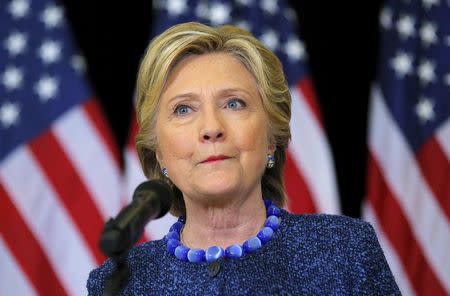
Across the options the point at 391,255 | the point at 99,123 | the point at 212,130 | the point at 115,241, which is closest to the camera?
the point at 115,241

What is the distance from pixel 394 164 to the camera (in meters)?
3.36

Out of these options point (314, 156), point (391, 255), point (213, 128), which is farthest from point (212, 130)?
point (391, 255)

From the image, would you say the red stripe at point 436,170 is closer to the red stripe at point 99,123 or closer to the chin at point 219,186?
the red stripe at point 99,123

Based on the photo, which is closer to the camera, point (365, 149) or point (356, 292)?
point (356, 292)

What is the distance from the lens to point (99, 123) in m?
3.21

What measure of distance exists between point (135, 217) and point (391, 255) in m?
2.30

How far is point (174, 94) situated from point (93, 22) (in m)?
1.46

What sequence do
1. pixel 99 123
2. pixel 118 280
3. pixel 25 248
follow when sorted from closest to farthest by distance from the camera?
pixel 118 280 < pixel 25 248 < pixel 99 123

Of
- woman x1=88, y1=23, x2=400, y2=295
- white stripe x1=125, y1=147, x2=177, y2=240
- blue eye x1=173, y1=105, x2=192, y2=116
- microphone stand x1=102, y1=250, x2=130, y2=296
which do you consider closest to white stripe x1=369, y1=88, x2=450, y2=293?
white stripe x1=125, y1=147, x2=177, y2=240

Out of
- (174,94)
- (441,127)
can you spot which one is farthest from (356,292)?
(441,127)

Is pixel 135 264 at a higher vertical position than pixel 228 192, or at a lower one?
lower

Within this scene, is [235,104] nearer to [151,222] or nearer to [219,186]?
[219,186]

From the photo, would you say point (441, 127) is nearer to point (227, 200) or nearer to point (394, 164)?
point (394, 164)

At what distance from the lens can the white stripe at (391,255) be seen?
333 cm
